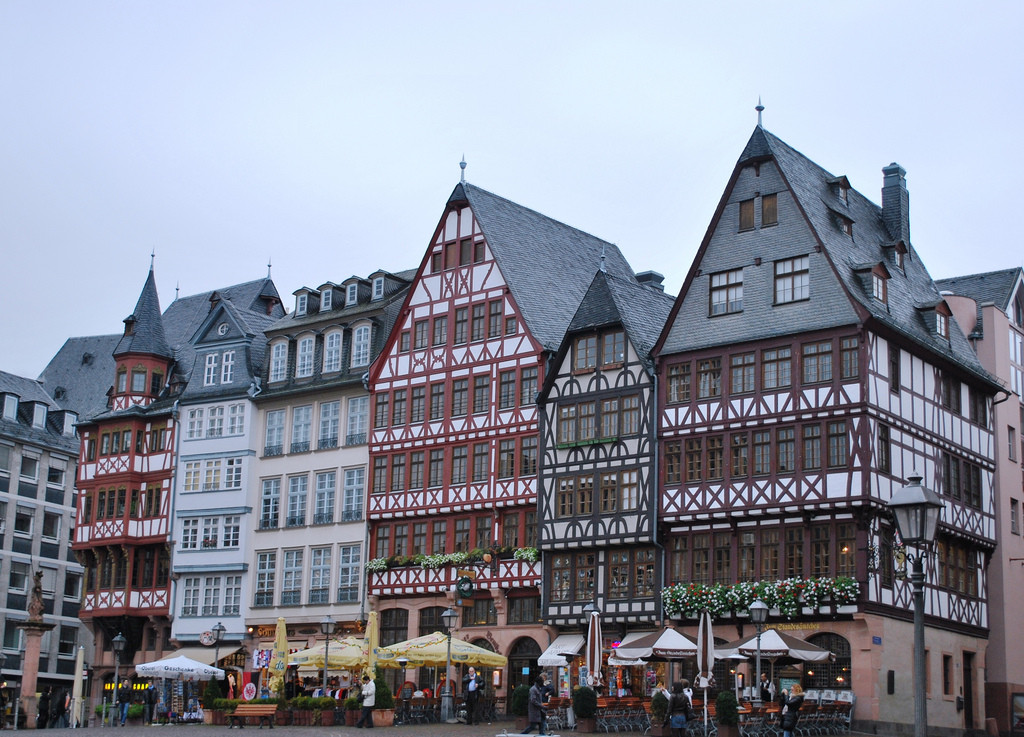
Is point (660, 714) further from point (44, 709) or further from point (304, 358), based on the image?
point (44, 709)

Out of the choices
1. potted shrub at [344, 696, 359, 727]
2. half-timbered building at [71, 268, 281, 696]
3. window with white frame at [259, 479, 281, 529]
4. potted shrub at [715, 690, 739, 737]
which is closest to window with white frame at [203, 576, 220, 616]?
half-timbered building at [71, 268, 281, 696]

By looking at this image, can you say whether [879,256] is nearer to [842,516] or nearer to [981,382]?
[981,382]

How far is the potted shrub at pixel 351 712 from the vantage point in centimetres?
3974

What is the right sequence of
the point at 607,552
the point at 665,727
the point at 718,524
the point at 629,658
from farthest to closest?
1. the point at 607,552
2. the point at 718,524
3. the point at 629,658
4. the point at 665,727

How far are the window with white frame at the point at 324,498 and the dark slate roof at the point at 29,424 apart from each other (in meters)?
21.4

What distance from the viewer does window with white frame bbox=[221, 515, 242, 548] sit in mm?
55688

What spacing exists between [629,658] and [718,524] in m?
5.49

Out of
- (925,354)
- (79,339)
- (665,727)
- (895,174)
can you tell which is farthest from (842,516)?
(79,339)

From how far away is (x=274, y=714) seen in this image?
132 ft

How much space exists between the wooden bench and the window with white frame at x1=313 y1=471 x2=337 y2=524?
41.2ft

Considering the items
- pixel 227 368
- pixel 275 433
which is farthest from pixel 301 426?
pixel 227 368

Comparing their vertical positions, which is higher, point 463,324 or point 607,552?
point 463,324

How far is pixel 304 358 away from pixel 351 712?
19.0 metres

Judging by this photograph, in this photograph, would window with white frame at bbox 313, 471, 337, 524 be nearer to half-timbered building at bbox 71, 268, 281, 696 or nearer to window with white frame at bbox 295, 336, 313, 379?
window with white frame at bbox 295, 336, 313, 379
